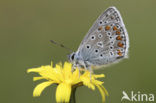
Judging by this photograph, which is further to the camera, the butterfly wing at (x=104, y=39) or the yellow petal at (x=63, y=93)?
the butterfly wing at (x=104, y=39)

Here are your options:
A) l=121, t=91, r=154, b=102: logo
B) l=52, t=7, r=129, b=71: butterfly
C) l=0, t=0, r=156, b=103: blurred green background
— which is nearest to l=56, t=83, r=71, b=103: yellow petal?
l=52, t=7, r=129, b=71: butterfly

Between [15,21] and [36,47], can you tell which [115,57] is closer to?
[36,47]

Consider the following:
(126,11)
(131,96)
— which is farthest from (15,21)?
(131,96)

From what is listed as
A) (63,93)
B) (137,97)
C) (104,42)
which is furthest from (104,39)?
(137,97)

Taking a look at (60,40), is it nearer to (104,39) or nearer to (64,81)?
(104,39)

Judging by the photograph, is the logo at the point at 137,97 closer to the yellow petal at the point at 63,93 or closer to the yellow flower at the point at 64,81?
the yellow flower at the point at 64,81

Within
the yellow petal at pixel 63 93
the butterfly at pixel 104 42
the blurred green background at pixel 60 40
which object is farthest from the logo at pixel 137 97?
the yellow petal at pixel 63 93
